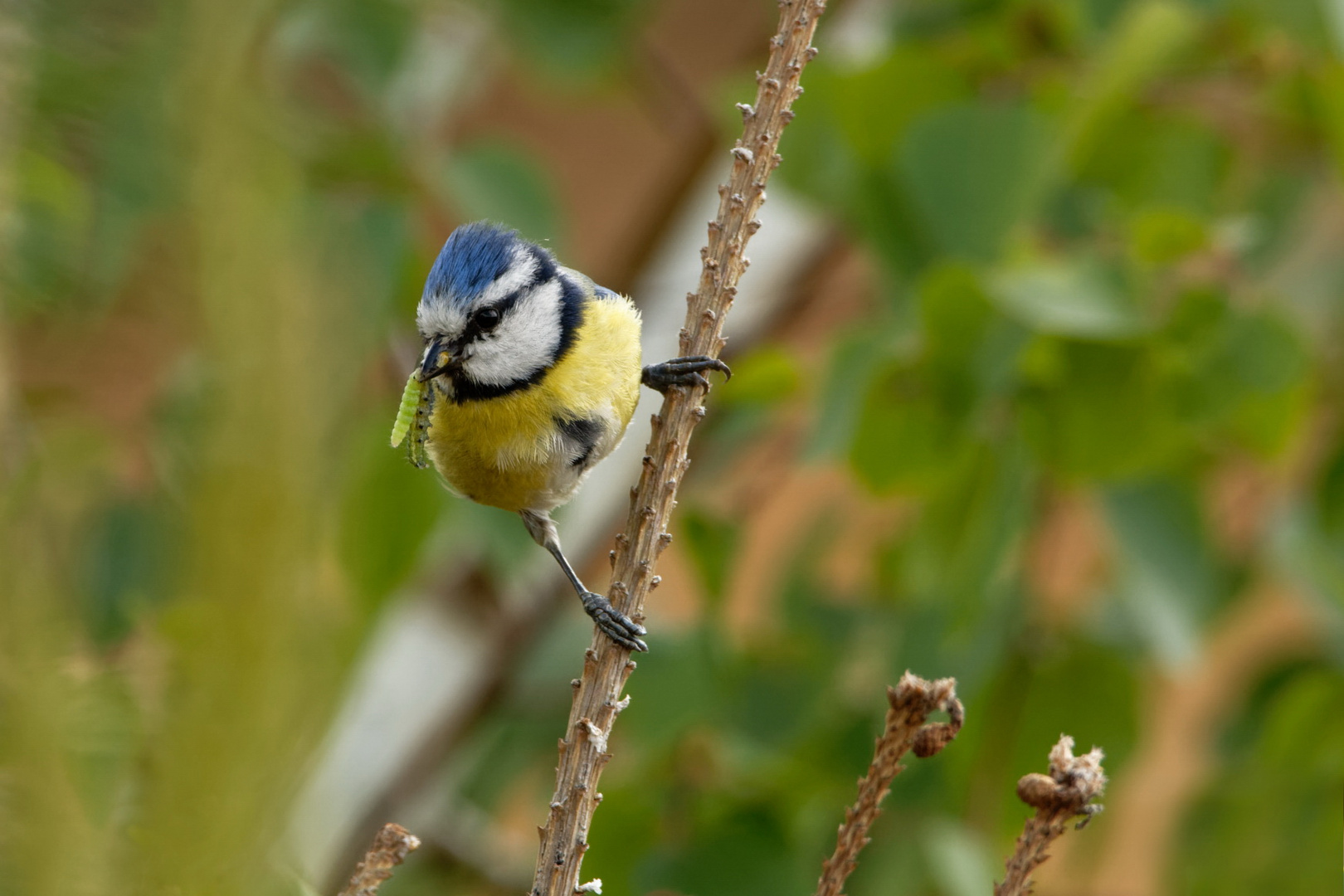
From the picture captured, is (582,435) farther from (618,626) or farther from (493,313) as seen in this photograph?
(618,626)

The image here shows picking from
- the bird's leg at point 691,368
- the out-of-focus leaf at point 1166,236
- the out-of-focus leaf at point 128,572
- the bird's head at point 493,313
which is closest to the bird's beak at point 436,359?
the bird's head at point 493,313

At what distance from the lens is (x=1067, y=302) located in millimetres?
626

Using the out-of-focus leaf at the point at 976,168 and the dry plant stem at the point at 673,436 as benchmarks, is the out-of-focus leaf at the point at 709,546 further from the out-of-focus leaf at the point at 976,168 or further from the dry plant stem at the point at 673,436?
the dry plant stem at the point at 673,436

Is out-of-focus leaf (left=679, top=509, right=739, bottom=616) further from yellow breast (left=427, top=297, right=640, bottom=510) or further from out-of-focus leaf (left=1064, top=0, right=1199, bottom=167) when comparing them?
out-of-focus leaf (left=1064, top=0, right=1199, bottom=167)

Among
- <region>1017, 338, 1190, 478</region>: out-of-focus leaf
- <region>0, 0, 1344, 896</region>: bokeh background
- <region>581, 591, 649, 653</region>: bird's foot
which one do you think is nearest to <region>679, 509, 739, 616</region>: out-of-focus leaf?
<region>0, 0, 1344, 896</region>: bokeh background

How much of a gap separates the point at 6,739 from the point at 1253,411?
0.77 meters

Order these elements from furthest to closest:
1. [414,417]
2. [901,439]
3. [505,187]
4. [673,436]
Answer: [505,187] < [901,439] < [414,417] < [673,436]

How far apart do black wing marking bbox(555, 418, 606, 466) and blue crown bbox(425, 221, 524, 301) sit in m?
Result: 0.08

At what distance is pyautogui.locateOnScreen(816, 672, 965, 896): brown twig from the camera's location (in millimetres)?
265

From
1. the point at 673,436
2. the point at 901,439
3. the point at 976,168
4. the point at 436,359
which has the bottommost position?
the point at 673,436

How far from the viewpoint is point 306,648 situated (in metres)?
0.11

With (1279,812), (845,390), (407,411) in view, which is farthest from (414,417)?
(1279,812)

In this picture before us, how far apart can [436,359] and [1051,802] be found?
16.4 inches

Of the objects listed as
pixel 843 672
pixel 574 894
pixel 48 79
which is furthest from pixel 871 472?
pixel 48 79
